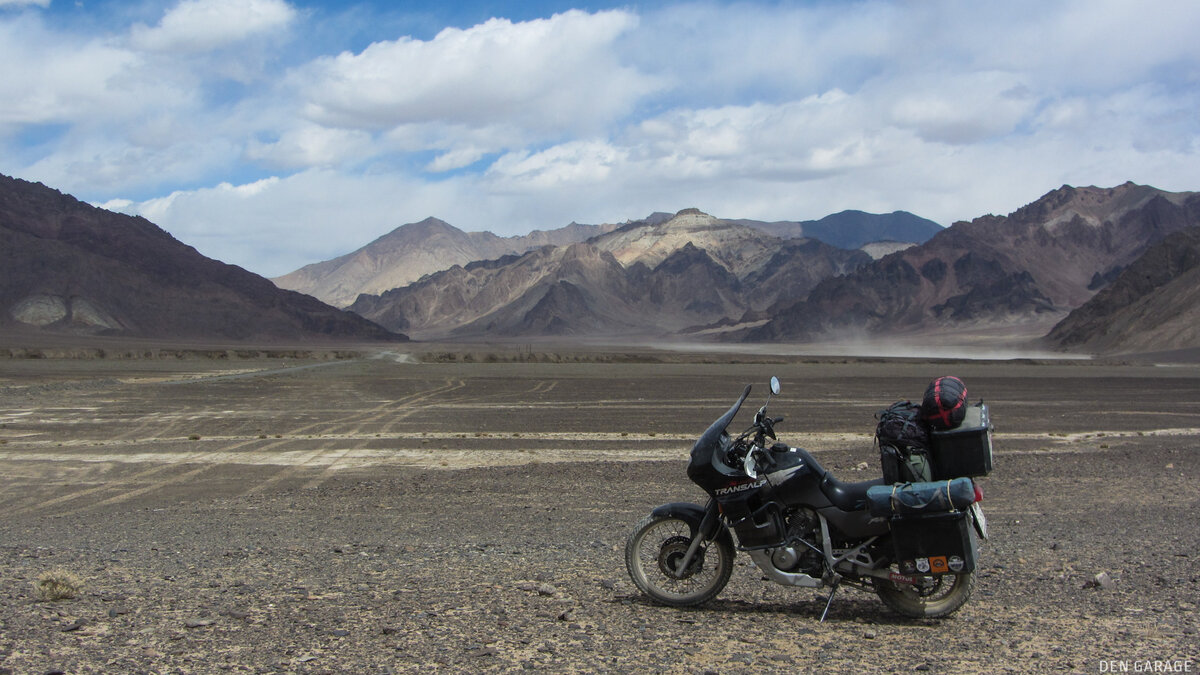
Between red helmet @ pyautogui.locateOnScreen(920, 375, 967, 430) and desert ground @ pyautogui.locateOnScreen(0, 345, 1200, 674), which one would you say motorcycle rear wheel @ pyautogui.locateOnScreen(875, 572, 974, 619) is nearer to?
desert ground @ pyautogui.locateOnScreen(0, 345, 1200, 674)

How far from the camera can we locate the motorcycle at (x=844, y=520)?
675 centimetres

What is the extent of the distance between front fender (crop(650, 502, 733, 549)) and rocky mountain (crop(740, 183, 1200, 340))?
154041 mm

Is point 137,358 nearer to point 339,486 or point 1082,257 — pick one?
point 339,486

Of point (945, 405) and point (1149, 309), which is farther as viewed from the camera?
point (1149, 309)

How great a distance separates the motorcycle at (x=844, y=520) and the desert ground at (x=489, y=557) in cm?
30

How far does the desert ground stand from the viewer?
20.3ft

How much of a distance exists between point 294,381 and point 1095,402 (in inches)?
1317

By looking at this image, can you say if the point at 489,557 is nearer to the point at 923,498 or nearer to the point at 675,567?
the point at 675,567

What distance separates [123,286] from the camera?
143 meters

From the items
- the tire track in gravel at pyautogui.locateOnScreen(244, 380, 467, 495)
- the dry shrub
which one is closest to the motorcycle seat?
the dry shrub

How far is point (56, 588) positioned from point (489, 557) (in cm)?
338

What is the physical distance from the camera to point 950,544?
6742mm

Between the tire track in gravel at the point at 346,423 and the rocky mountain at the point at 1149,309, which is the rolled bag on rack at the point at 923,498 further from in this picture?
the rocky mountain at the point at 1149,309

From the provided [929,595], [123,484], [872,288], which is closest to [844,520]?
[929,595]
